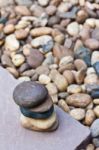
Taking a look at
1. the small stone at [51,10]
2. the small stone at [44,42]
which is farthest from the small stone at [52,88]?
the small stone at [51,10]

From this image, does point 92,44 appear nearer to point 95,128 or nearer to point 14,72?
point 14,72

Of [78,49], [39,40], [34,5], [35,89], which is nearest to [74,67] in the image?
[78,49]

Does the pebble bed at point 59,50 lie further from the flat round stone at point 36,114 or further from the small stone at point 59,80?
the flat round stone at point 36,114

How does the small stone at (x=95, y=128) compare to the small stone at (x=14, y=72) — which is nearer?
the small stone at (x=95, y=128)

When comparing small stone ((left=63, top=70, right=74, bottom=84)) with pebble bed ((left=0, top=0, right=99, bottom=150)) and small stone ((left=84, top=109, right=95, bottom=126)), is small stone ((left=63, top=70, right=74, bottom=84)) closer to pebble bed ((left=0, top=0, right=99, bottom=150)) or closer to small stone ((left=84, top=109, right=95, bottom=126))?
pebble bed ((left=0, top=0, right=99, bottom=150))

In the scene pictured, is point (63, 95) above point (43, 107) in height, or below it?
below

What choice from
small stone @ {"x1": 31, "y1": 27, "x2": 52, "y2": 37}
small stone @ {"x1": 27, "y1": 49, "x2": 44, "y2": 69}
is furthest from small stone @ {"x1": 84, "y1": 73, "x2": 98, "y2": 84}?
small stone @ {"x1": 31, "y1": 27, "x2": 52, "y2": 37}

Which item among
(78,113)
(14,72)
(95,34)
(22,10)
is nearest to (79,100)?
(78,113)
